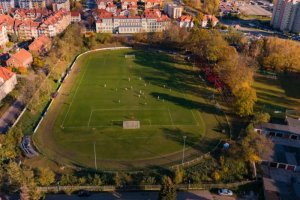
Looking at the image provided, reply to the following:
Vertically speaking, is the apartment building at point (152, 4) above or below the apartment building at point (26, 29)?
above

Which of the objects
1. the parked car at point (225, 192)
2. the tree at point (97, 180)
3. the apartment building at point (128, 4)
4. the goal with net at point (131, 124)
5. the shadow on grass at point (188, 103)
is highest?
the apartment building at point (128, 4)

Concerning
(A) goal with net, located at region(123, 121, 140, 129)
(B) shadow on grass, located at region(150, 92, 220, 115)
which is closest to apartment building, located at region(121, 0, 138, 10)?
(B) shadow on grass, located at region(150, 92, 220, 115)

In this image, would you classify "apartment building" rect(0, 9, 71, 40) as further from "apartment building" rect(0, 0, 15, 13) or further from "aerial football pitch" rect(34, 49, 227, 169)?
"apartment building" rect(0, 0, 15, 13)

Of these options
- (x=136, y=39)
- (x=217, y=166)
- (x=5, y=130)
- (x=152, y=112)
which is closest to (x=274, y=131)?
(x=217, y=166)

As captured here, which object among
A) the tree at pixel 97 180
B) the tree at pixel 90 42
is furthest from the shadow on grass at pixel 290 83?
the tree at pixel 90 42

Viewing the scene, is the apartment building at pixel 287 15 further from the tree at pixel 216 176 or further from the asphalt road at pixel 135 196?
the asphalt road at pixel 135 196
